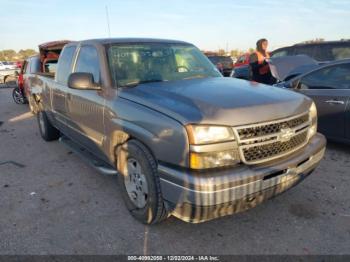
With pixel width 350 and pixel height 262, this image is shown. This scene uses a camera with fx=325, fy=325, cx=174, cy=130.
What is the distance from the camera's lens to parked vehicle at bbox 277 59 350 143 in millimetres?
5012

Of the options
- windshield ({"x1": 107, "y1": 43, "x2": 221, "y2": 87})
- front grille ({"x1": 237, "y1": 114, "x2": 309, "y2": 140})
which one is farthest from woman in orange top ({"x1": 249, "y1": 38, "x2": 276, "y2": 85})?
front grille ({"x1": 237, "y1": 114, "x2": 309, "y2": 140})

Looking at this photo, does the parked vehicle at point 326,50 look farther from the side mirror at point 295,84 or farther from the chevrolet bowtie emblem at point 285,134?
the chevrolet bowtie emblem at point 285,134

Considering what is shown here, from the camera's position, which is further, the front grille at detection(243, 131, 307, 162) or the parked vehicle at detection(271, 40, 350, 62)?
the parked vehicle at detection(271, 40, 350, 62)

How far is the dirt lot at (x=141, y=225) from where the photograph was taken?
9.59ft

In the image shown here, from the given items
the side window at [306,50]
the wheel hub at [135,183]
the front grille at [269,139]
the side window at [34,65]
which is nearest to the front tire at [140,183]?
the wheel hub at [135,183]

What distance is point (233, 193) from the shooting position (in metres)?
2.50

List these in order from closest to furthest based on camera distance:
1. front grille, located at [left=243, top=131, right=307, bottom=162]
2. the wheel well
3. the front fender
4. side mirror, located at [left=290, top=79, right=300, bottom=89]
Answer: the front fender → front grille, located at [left=243, top=131, right=307, bottom=162] → the wheel well → side mirror, located at [left=290, top=79, right=300, bottom=89]

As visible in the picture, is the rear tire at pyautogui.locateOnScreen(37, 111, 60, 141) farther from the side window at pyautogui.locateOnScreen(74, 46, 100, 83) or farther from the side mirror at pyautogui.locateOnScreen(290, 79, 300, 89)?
the side mirror at pyautogui.locateOnScreen(290, 79, 300, 89)

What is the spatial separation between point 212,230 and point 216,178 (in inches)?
37.3

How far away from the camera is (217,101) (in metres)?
2.83

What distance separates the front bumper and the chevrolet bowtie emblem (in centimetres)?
18

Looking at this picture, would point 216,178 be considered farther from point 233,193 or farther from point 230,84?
point 230,84

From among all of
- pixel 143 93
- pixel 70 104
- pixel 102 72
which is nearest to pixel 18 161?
pixel 70 104

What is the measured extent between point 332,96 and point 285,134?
2822mm
